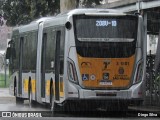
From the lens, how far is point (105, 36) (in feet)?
58.0

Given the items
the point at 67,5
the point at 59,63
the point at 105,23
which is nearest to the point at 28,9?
the point at 67,5

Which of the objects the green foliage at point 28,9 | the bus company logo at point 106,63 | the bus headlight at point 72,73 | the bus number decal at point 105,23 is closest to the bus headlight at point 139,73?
the bus company logo at point 106,63

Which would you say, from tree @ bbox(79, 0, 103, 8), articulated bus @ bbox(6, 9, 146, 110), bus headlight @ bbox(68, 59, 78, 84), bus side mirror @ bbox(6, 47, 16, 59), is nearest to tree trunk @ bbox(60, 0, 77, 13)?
bus side mirror @ bbox(6, 47, 16, 59)

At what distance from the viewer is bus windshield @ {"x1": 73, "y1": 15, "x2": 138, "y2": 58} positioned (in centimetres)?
1758

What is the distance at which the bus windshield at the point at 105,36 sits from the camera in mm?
17578

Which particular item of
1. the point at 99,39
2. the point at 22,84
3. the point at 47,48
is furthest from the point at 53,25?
the point at 22,84

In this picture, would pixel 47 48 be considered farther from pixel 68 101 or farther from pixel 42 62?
pixel 68 101

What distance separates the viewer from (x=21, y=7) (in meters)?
34.7

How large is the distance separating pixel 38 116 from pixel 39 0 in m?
15.8

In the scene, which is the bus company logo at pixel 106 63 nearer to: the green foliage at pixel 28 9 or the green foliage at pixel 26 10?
the green foliage at pixel 28 9

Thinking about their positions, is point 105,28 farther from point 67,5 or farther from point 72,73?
point 67,5

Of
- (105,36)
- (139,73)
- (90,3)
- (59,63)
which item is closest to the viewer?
(105,36)

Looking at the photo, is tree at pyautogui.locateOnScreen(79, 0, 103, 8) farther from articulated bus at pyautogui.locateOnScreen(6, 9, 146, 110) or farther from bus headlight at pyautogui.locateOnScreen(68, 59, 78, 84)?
bus headlight at pyautogui.locateOnScreen(68, 59, 78, 84)

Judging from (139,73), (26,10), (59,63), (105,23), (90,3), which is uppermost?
(90,3)
